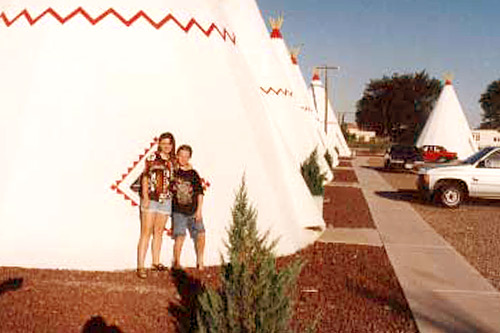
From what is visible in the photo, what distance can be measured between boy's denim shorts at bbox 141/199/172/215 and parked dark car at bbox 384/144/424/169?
21210mm

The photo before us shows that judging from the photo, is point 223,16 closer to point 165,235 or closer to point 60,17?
point 60,17

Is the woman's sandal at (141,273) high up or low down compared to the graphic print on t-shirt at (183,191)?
down

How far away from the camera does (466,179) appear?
13.1m

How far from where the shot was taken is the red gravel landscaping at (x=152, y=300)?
4.50m

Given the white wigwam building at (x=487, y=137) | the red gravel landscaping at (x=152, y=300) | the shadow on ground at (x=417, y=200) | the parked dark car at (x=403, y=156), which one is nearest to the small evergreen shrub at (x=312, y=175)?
the shadow on ground at (x=417, y=200)

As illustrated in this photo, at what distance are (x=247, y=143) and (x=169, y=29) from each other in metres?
1.61

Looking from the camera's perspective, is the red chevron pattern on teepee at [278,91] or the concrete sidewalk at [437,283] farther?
the red chevron pattern on teepee at [278,91]

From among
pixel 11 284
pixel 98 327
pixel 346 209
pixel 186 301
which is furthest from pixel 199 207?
pixel 346 209

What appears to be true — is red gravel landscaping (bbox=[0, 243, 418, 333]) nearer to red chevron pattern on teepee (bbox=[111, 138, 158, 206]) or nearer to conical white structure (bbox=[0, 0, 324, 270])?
conical white structure (bbox=[0, 0, 324, 270])

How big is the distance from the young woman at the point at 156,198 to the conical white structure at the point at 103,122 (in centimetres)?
23

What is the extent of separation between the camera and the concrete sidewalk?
195 inches

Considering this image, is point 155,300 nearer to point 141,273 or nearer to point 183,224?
point 141,273

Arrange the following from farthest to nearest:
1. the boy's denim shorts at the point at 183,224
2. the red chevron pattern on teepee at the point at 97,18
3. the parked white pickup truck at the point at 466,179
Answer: the parked white pickup truck at the point at 466,179, the red chevron pattern on teepee at the point at 97,18, the boy's denim shorts at the point at 183,224

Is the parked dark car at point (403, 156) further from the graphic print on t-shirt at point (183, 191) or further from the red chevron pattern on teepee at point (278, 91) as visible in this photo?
the graphic print on t-shirt at point (183, 191)
